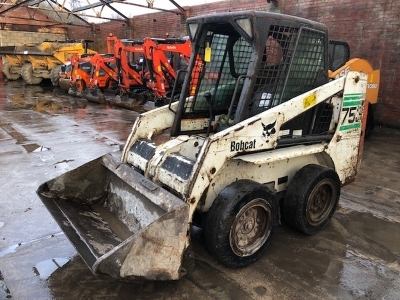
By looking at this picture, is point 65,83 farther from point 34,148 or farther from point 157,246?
point 157,246

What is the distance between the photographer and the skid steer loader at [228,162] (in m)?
2.57

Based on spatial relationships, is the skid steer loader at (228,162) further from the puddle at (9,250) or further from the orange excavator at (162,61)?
the orange excavator at (162,61)

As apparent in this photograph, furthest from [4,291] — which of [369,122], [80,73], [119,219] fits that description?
[80,73]

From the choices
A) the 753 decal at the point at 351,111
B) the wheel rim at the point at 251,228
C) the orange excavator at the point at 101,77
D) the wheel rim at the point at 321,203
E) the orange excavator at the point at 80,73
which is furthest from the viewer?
the orange excavator at the point at 80,73

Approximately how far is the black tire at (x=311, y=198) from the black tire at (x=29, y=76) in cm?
1828

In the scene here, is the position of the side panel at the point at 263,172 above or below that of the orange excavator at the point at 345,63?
below

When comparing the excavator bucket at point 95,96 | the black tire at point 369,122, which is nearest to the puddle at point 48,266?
the black tire at point 369,122

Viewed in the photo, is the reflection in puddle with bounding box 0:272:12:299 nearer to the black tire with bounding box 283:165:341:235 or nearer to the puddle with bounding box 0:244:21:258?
the puddle with bounding box 0:244:21:258

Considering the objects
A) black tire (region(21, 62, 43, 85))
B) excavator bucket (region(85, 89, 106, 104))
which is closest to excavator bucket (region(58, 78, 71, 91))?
excavator bucket (region(85, 89, 106, 104))

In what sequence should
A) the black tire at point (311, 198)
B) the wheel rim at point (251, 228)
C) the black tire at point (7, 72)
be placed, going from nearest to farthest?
the wheel rim at point (251, 228)
the black tire at point (311, 198)
the black tire at point (7, 72)

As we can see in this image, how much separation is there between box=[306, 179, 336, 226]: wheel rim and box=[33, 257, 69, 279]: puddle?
223 centimetres

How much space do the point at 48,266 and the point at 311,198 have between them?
7.75ft

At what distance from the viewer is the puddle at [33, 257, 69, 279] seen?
2843mm

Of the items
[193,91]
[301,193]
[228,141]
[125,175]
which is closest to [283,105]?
[228,141]
